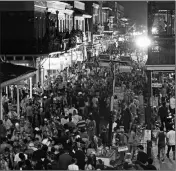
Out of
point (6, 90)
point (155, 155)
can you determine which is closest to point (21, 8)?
point (6, 90)

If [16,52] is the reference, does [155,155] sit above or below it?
below

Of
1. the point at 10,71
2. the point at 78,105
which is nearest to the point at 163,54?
the point at 78,105

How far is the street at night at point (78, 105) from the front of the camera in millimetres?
13883

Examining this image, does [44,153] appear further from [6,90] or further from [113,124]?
[6,90]

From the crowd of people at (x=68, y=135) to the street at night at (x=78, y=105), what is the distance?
2 centimetres

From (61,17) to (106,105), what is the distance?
2398 cm

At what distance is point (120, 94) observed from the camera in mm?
21344

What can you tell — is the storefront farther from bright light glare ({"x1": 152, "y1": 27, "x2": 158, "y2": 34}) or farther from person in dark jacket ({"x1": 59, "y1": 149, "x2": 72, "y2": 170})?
person in dark jacket ({"x1": 59, "y1": 149, "x2": 72, "y2": 170})

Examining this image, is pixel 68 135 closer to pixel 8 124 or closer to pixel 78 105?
pixel 8 124

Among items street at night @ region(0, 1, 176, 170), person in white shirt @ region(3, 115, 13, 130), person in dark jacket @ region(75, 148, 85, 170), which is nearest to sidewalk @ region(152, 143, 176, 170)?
street at night @ region(0, 1, 176, 170)

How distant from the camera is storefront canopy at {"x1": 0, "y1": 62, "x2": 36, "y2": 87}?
19625 mm

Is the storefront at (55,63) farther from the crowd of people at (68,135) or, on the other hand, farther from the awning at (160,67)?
the awning at (160,67)

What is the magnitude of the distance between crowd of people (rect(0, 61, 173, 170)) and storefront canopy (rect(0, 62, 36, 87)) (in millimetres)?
1097

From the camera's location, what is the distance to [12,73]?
21500 mm
